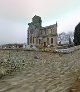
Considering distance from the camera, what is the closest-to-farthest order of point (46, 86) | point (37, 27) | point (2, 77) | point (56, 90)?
point (56, 90), point (46, 86), point (2, 77), point (37, 27)

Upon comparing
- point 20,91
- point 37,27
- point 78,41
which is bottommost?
point 20,91

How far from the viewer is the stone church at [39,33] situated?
73.2m

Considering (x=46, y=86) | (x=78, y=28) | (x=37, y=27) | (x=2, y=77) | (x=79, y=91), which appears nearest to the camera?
(x=79, y=91)

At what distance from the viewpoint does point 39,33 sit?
76.5m

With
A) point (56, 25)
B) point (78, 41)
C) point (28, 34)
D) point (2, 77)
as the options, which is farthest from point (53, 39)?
point (2, 77)

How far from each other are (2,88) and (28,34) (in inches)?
2791

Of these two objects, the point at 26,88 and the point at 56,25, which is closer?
the point at 26,88

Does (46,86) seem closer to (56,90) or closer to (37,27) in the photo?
(56,90)

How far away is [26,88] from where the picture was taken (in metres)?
7.25

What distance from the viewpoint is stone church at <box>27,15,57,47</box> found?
240 ft

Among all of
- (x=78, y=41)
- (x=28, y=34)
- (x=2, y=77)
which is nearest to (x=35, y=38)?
(x=28, y=34)

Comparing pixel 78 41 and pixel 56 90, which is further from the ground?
pixel 78 41

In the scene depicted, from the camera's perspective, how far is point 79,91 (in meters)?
6.46

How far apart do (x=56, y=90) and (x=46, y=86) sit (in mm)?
689
